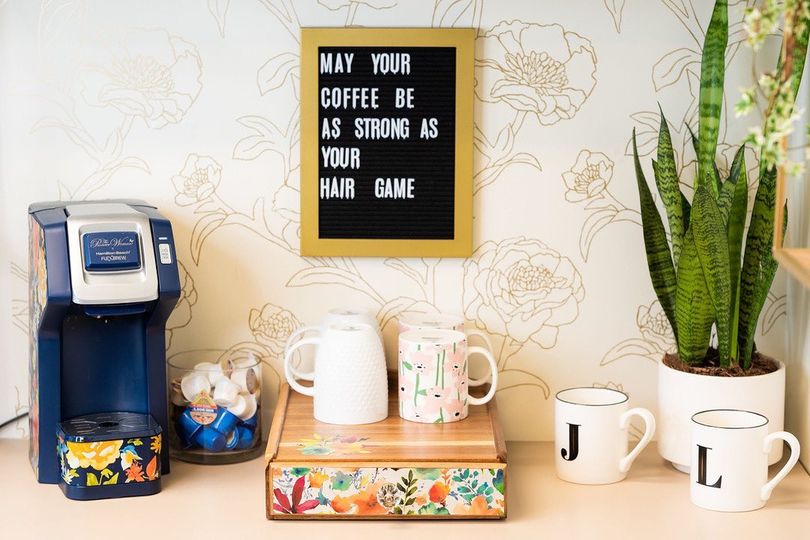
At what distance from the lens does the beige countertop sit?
4.02 ft

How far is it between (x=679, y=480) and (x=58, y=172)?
38.7 inches

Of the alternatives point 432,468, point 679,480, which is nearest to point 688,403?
point 679,480

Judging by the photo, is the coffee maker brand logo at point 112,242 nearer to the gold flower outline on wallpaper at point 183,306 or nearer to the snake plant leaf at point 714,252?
the gold flower outline on wallpaper at point 183,306

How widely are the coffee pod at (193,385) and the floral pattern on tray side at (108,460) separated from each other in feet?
0.37

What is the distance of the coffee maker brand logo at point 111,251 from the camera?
1.28 meters

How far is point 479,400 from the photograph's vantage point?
1409 millimetres

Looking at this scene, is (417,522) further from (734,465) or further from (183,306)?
(183,306)

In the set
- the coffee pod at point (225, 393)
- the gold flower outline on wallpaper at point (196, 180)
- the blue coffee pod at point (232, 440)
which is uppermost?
the gold flower outline on wallpaper at point (196, 180)

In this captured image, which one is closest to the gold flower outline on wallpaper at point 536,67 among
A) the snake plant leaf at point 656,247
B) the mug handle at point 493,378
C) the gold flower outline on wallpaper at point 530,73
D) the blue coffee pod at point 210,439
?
the gold flower outline on wallpaper at point 530,73

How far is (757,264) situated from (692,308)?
0.37ft

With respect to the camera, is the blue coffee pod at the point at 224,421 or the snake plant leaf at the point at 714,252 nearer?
the snake plant leaf at the point at 714,252

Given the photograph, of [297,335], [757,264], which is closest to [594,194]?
[757,264]

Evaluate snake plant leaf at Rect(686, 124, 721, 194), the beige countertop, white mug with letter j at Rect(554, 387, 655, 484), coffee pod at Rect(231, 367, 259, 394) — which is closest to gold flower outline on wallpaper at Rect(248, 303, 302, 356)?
coffee pod at Rect(231, 367, 259, 394)

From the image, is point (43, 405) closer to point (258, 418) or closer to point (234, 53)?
point (258, 418)
